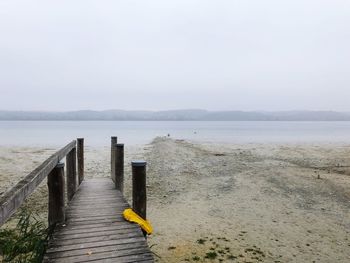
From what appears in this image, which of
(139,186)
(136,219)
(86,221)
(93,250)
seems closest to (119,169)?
(139,186)

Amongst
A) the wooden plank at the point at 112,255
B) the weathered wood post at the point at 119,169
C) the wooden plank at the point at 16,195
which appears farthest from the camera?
the weathered wood post at the point at 119,169

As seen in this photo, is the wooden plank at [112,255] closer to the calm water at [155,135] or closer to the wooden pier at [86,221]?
the wooden pier at [86,221]

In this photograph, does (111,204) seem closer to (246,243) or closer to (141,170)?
(141,170)

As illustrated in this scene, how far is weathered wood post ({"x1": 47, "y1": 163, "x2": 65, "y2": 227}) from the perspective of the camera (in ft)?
19.0

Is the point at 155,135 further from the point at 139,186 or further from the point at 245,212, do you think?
the point at 139,186

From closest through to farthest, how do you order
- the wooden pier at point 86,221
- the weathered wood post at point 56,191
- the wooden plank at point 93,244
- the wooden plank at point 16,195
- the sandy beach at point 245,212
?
the wooden plank at point 16,195, the wooden pier at point 86,221, the wooden plank at point 93,244, the weathered wood post at point 56,191, the sandy beach at point 245,212

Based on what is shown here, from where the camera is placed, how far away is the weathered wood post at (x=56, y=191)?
19.0 ft

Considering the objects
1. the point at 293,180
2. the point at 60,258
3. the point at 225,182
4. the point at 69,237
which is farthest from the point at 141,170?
the point at 293,180

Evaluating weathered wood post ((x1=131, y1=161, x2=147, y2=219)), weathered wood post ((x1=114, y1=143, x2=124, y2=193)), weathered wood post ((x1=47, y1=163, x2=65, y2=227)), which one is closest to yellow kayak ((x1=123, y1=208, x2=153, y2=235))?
weathered wood post ((x1=131, y1=161, x2=147, y2=219))

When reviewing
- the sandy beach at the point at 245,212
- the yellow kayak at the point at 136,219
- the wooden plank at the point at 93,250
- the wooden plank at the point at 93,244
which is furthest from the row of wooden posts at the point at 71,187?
the sandy beach at the point at 245,212

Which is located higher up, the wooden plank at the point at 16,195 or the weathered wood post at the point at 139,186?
the wooden plank at the point at 16,195

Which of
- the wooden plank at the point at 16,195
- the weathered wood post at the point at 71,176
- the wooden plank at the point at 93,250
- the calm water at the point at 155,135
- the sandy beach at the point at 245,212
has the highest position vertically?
the wooden plank at the point at 16,195

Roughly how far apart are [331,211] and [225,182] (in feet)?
20.6

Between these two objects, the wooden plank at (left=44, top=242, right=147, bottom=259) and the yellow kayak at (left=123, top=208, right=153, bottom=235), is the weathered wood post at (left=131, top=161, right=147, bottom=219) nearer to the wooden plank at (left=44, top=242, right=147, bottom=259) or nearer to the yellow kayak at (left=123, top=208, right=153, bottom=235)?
the yellow kayak at (left=123, top=208, right=153, bottom=235)
